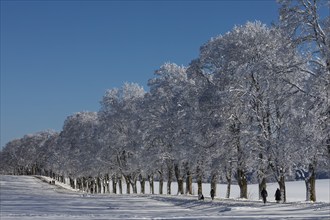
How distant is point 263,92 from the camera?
4206cm

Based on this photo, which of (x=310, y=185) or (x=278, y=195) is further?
(x=310, y=185)

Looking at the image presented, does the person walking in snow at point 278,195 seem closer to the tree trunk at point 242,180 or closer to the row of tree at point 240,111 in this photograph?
the row of tree at point 240,111

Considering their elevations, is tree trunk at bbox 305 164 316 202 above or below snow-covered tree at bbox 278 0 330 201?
below

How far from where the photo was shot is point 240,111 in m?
43.2

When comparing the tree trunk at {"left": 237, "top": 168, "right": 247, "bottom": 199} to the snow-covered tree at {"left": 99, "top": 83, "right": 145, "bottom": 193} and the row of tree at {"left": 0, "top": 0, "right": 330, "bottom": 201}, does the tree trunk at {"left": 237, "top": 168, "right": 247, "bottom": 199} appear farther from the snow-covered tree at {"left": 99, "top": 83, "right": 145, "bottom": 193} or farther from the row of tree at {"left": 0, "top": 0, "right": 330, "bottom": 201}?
the snow-covered tree at {"left": 99, "top": 83, "right": 145, "bottom": 193}

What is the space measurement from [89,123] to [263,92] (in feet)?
189

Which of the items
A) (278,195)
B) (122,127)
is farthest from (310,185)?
(122,127)

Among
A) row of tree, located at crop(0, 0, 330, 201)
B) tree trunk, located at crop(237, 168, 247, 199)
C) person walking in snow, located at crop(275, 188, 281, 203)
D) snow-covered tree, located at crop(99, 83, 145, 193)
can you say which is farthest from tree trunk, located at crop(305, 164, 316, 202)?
snow-covered tree, located at crop(99, 83, 145, 193)

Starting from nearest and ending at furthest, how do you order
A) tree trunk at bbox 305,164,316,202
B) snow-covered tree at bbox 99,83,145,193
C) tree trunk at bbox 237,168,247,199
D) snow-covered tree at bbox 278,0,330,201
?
snow-covered tree at bbox 278,0,330,201 → tree trunk at bbox 305,164,316,202 → tree trunk at bbox 237,168,247,199 → snow-covered tree at bbox 99,83,145,193

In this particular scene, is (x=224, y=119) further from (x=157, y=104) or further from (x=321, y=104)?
(x=157, y=104)

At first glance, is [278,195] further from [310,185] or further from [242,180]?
[242,180]

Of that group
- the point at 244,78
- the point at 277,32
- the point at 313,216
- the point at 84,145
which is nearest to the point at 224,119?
the point at 244,78

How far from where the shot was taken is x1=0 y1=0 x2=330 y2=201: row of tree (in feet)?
107

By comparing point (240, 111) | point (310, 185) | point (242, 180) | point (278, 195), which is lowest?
point (278, 195)
